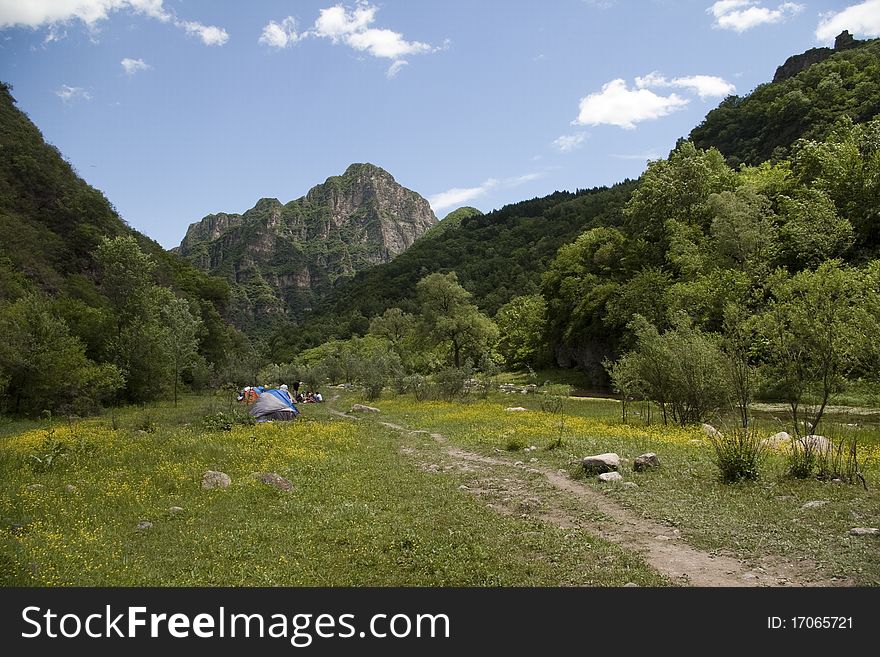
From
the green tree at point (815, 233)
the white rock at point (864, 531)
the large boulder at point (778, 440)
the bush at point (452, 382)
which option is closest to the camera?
the white rock at point (864, 531)

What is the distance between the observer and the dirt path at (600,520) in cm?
809

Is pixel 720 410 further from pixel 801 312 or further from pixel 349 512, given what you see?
Result: pixel 349 512

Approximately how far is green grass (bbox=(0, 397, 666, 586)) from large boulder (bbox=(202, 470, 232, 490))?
31cm

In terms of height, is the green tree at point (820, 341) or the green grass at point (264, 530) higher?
the green tree at point (820, 341)

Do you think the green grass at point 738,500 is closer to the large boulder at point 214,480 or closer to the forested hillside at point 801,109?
the large boulder at point 214,480

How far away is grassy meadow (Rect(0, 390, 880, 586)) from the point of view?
8.50 metres

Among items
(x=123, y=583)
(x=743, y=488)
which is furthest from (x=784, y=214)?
(x=123, y=583)

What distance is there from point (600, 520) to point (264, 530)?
709cm

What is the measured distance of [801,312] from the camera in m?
19.7

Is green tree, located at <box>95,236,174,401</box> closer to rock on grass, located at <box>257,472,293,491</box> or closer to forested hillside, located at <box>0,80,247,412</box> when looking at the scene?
forested hillside, located at <box>0,80,247,412</box>

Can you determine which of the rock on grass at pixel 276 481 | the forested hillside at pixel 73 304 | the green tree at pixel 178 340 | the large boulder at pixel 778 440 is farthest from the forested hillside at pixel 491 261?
the rock on grass at pixel 276 481

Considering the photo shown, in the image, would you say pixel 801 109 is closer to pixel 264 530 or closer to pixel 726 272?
pixel 726 272

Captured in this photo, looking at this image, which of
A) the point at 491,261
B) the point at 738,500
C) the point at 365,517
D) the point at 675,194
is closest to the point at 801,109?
the point at 675,194

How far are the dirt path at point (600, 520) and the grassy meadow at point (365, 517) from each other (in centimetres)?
24
